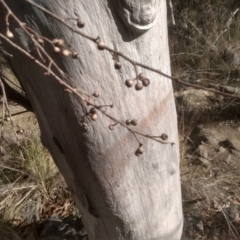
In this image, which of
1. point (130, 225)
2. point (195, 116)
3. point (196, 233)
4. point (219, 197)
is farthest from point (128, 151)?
point (195, 116)

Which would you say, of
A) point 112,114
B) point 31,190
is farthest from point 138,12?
point 31,190

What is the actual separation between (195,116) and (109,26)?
2.15 m

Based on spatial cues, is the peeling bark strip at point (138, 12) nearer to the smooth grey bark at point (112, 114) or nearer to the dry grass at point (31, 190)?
the smooth grey bark at point (112, 114)

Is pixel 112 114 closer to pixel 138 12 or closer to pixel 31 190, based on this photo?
pixel 138 12

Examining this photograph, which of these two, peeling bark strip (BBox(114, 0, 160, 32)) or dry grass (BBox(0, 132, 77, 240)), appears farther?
dry grass (BBox(0, 132, 77, 240))

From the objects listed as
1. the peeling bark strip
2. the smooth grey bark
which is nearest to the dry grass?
the smooth grey bark

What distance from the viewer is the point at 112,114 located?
102 cm

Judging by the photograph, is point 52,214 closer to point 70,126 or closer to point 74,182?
point 74,182

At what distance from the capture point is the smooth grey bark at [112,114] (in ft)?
2.97

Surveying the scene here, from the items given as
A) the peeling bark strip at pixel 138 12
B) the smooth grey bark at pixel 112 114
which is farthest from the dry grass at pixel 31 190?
the peeling bark strip at pixel 138 12

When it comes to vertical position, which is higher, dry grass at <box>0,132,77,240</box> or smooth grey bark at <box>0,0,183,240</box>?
smooth grey bark at <box>0,0,183,240</box>

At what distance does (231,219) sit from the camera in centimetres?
221

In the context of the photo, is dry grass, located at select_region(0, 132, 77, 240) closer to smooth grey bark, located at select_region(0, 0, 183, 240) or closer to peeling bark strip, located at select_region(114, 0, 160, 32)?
smooth grey bark, located at select_region(0, 0, 183, 240)

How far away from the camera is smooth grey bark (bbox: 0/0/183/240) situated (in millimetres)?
905
